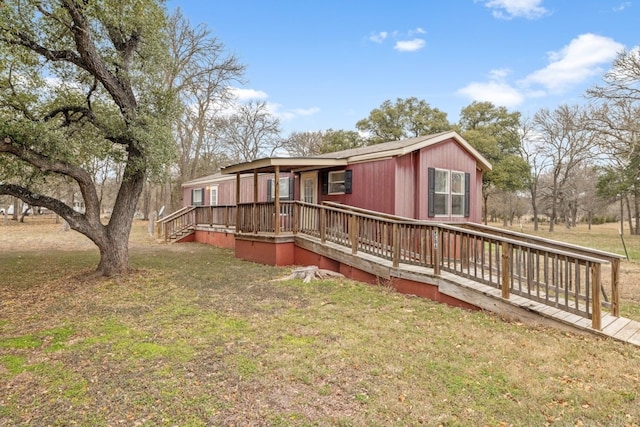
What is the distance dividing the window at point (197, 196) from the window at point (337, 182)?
10930 mm

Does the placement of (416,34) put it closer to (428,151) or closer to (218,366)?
(428,151)

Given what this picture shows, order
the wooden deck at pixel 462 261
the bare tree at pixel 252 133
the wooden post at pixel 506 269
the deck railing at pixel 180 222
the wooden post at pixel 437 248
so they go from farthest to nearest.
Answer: the bare tree at pixel 252 133, the deck railing at pixel 180 222, the wooden post at pixel 437 248, the wooden post at pixel 506 269, the wooden deck at pixel 462 261

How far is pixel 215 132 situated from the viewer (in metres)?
26.4

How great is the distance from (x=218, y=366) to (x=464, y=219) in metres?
8.85

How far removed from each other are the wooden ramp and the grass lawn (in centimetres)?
17

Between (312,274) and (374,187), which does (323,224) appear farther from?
(374,187)

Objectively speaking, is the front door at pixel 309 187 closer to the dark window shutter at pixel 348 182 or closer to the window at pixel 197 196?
the dark window shutter at pixel 348 182

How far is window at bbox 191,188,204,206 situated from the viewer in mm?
19216

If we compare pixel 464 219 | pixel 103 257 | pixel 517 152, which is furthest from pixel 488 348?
pixel 517 152

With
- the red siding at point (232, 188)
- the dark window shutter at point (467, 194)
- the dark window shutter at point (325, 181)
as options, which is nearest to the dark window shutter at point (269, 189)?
the red siding at point (232, 188)

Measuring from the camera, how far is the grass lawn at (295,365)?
9.01 feet

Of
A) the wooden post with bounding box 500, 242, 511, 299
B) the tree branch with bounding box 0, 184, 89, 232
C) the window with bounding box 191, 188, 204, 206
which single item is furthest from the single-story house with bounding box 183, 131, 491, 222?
the window with bounding box 191, 188, 204, 206

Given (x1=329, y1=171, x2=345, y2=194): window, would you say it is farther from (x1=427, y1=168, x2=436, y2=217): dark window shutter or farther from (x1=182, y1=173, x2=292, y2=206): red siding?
(x1=182, y1=173, x2=292, y2=206): red siding

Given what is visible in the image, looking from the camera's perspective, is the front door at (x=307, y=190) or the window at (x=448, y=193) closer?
the front door at (x=307, y=190)
